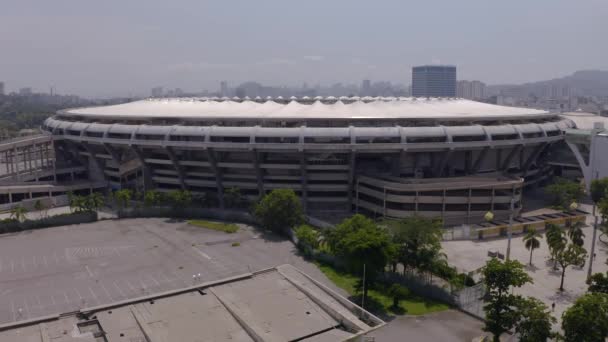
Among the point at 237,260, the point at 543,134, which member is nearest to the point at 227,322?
the point at 237,260

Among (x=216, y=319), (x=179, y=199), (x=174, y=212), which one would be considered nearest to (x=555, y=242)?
(x=216, y=319)

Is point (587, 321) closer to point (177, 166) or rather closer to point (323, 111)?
point (323, 111)

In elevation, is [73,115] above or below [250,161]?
above

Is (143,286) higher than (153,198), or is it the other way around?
(153,198)

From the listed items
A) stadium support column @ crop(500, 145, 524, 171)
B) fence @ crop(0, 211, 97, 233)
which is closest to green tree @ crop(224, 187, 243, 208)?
fence @ crop(0, 211, 97, 233)

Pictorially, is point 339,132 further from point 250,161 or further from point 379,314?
point 379,314

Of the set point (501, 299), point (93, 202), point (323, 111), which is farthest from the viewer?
point (323, 111)

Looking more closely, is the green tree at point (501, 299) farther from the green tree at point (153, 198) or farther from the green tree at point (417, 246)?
the green tree at point (153, 198)
